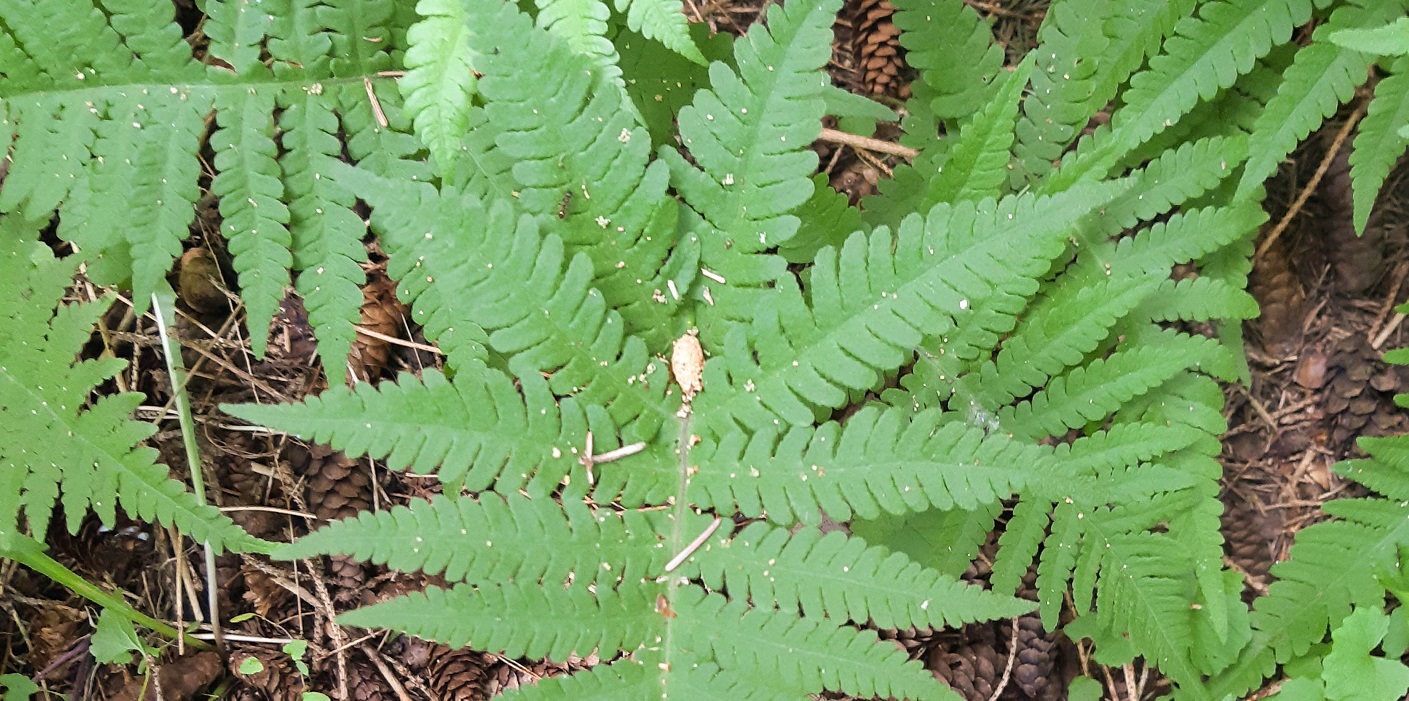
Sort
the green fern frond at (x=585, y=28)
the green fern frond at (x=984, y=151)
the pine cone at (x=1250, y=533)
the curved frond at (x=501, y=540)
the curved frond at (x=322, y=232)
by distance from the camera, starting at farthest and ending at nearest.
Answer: the pine cone at (x=1250, y=533) → the curved frond at (x=322, y=232) → the green fern frond at (x=984, y=151) → the green fern frond at (x=585, y=28) → the curved frond at (x=501, y=540)

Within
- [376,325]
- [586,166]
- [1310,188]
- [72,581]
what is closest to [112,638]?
[72,581]

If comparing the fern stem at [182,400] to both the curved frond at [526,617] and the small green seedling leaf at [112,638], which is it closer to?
the small green seedling leaf at [112,638]

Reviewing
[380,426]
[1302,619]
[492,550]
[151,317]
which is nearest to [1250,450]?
[1302,619]

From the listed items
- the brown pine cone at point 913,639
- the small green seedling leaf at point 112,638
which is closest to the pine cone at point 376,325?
the small green seedling leaf at point 112,638

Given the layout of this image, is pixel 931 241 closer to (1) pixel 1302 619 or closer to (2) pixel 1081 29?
(2) pixel 1081 29

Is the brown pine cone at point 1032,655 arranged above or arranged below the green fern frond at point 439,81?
below

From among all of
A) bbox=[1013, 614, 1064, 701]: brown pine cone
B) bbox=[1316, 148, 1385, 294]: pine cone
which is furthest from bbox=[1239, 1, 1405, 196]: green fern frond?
bbox=[1013, 614, 1064, 701]: brown pine cone
